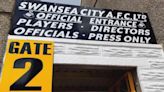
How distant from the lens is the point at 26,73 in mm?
2977

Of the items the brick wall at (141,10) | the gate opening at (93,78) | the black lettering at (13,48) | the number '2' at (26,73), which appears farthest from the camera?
the brick wall at (141,10)

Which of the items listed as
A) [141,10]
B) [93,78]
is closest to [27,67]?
[93,78]

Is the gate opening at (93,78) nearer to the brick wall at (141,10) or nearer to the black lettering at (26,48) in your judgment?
the black lettering at (26,48)

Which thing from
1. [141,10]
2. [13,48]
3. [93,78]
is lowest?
[93,78]

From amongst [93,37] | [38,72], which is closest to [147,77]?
[93,37]

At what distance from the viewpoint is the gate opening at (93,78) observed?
11.1ft

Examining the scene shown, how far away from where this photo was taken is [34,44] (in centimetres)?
323

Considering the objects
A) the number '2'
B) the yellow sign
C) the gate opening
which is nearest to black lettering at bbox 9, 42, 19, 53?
the yellow sign

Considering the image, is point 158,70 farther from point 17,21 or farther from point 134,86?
point 17,21

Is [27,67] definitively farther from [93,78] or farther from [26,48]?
[93,78]

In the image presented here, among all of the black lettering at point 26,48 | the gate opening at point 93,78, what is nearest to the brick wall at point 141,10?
the black lettering at point 26,48

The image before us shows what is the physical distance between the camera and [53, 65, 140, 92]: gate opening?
340cm

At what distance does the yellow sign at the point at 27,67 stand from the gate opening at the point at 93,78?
9.6 inches

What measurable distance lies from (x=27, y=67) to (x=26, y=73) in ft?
0.28
